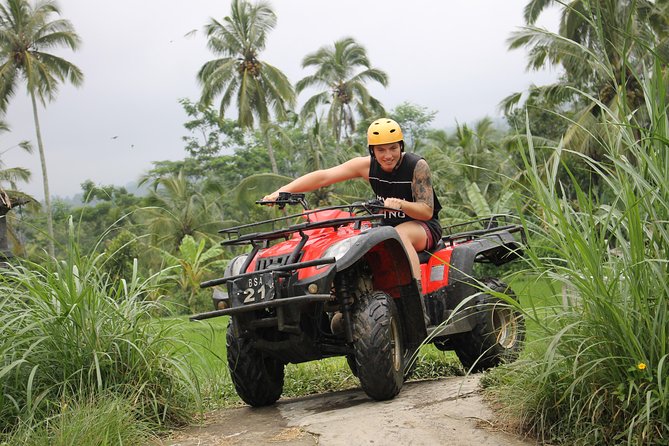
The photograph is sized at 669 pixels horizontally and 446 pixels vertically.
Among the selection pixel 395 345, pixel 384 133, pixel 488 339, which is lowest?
pixel 488 339

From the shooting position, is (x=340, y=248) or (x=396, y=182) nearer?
(x=340, y=248)

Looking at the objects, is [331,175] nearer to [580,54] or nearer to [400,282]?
[400,282]

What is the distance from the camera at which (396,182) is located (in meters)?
6.35

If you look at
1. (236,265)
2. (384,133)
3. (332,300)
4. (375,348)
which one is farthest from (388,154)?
(375,348)

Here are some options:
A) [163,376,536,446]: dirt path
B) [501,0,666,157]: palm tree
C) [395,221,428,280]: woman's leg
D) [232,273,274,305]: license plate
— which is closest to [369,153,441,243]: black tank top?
[395,221,428,280]: woman's leg

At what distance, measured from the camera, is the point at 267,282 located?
5074mm

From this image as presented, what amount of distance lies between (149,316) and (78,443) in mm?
1351

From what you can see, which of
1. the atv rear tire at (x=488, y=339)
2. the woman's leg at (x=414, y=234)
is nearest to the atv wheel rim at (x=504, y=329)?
the atv rear tire at (x=488, y=339)

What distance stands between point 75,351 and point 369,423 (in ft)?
5.74

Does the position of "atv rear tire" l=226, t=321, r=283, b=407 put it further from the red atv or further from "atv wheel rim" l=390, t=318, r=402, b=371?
"atv wheel rim" l=390, t=318, r=402, b=371

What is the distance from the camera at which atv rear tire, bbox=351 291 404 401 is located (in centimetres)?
520

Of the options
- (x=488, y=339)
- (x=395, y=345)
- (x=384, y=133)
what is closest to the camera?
(x=395, y=345)

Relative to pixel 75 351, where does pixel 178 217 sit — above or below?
above

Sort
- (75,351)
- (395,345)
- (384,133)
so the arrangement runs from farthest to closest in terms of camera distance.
A: (384,133) < (395,345) < (75,351)
